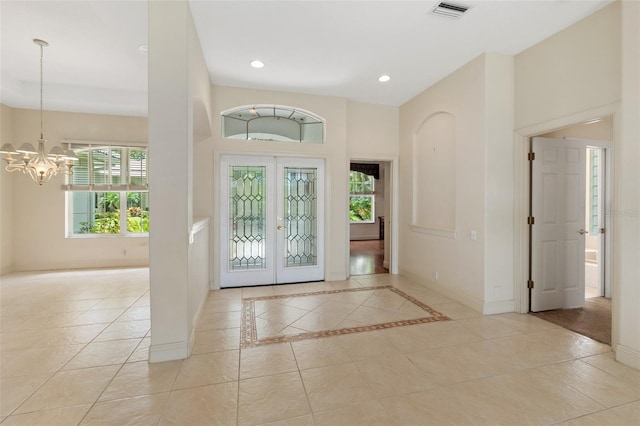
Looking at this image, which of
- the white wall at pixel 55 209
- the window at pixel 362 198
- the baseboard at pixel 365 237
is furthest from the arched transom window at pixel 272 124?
the baseboard at pixel 365 237

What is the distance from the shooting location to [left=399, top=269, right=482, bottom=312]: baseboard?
3.63 m

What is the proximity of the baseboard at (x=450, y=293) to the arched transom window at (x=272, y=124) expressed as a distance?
294 cm

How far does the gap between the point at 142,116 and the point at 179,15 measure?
425 centimetres

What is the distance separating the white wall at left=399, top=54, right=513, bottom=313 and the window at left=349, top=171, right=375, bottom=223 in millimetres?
7112

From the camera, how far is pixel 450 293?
4094mm

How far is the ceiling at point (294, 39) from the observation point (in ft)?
9.10

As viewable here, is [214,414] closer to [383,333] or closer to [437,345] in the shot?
[383,333]

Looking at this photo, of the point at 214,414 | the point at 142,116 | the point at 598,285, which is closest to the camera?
the point at 214,414

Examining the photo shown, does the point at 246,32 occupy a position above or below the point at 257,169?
above

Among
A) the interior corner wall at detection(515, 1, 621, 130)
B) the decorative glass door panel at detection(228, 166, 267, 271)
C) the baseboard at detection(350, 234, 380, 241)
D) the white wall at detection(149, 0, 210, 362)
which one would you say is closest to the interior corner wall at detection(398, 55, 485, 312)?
the interior corner wall at detection(515, 1, 621, 130)

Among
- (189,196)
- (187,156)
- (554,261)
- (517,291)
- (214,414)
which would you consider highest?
(187,156)

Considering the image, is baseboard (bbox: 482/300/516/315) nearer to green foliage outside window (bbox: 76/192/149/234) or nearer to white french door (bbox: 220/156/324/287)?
white french door (bbox: 220/156/324/287)

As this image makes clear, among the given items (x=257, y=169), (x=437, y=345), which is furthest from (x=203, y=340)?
(x=257, y=169)

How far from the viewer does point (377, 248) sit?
30.0ft
